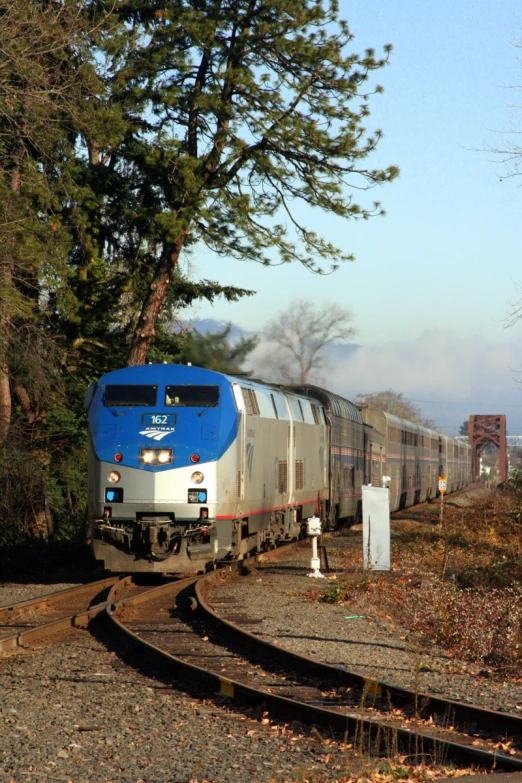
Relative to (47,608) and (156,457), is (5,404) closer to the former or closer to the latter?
(156,457)

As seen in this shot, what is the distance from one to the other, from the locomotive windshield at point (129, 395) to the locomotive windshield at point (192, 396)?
0.26m

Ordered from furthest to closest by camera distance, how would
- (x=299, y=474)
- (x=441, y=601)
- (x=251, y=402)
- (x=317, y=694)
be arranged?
1. (x=299, y=474)
2. (x=251, y=402)
3. (x=441, y=601)
4. (x=317, y=694)

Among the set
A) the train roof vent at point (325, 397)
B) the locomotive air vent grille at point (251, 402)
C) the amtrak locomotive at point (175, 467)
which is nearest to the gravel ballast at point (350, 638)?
the amtrak locomotive at point (175, 467)

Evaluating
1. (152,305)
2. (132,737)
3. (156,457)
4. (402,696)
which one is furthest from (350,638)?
(152,305)

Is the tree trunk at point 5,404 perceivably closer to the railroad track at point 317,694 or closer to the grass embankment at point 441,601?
the grass embankment at point 441,601

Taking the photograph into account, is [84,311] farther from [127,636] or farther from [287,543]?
[127,636]

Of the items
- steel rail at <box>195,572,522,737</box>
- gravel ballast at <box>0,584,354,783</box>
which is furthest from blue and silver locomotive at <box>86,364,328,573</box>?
gravel ballast at <box>0,584,354,783</box>

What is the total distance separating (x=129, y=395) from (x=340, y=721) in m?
8.80

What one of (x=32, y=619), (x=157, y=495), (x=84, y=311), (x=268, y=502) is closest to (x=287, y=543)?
(x=268, y=502)

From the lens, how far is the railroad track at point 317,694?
21.2ft

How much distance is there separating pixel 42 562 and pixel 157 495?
5.60 meters

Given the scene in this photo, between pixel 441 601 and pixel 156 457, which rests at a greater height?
pixel 156 457

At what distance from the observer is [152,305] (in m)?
24.5

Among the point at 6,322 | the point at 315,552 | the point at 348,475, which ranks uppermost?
the point at 6,322
